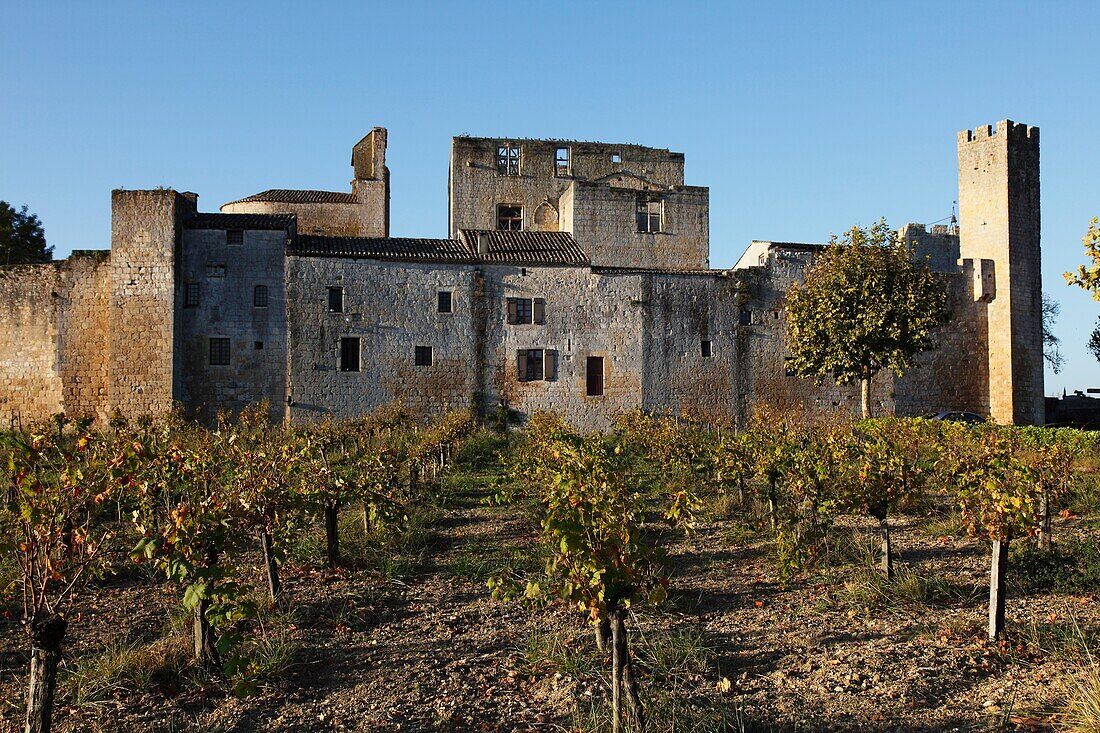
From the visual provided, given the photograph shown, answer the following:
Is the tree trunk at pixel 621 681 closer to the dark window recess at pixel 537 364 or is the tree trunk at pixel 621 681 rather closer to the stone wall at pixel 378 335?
the stone wall at pixel 378 335

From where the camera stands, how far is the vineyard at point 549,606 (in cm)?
572

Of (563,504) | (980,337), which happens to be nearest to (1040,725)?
(563,504)

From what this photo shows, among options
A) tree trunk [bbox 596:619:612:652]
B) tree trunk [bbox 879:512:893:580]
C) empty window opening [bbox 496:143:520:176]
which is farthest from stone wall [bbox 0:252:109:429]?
tree trunk [bbox 879:512:893:580]

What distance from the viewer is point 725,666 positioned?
6.82 m

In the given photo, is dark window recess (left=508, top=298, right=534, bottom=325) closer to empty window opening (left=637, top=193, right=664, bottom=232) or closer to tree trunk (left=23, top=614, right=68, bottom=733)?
empty window opening (left=637, top=193, right=664, bottom=232)

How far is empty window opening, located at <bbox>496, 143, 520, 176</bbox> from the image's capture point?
37.4 metres

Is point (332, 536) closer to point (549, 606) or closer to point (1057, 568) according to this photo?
point (549, 606)

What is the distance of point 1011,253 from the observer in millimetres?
32281

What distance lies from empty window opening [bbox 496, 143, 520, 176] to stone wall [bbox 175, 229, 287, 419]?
1255cm

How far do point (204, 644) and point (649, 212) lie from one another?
3033 centimetres

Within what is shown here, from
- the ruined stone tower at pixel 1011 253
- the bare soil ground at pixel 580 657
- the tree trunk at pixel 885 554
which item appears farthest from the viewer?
the ruined stone tower at pixel 1011 253

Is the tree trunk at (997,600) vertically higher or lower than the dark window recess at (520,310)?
lower

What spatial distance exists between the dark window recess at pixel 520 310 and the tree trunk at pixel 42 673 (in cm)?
2490

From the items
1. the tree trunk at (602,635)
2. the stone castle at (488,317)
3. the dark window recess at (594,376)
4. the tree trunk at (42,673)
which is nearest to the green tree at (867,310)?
the stone castle at (488,317)
